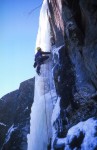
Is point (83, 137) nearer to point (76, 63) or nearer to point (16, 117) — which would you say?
point (76, 63)

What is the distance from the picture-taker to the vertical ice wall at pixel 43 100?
12.8 metres

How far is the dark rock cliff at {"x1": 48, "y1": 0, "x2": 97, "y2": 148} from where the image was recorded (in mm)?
7609

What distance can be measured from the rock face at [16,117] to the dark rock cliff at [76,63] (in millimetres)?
11306

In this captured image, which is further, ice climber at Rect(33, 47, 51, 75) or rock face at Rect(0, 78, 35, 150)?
rock face at Rect(0, 78, 35, 150)

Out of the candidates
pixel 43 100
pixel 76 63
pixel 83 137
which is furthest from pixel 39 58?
pixel 83 137

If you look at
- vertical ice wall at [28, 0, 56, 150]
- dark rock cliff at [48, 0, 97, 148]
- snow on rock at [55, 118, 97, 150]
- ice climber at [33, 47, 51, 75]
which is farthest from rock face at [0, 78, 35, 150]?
snow on rock at [55, 118, 97, 150]

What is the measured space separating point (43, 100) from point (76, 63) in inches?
189

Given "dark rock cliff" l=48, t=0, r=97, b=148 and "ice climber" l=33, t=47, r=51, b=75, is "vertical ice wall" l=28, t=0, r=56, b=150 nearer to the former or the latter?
"ice climber" l=33, t=47, r=51, b=75

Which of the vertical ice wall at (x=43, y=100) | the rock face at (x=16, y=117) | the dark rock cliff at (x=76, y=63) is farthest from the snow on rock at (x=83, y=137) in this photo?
the rock face at (x=16, y=117)

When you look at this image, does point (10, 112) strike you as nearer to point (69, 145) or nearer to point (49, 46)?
point (49, 46)

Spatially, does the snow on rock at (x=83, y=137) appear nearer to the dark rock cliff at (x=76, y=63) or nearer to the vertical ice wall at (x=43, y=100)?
the dark rock cliff at (x=76, y=63)

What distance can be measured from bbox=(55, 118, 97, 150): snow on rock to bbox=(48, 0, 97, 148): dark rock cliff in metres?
0.58

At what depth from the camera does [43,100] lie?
14000mm

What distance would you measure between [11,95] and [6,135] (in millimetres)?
6005
